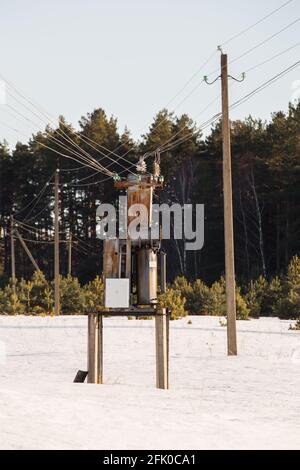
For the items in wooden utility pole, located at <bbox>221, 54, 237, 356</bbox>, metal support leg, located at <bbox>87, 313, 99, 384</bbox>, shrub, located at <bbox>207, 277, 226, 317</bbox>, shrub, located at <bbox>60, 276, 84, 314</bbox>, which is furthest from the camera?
shrub, located at <bbox>60, 276, 84, 314</bbox>

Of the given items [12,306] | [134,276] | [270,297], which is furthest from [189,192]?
[134,276]

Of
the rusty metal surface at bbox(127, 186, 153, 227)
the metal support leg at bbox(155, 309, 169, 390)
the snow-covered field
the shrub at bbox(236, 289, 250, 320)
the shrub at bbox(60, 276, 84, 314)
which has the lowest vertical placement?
the snow-covered field

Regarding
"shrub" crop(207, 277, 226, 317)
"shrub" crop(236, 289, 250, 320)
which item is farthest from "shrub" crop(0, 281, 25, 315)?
"shrub" crop(236, 289, 250, 320)

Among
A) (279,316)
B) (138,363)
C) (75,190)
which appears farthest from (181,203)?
(138,363)

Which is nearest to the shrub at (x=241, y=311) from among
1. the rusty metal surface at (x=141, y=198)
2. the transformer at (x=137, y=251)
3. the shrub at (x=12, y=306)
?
the shrub at (x=12, y=306)

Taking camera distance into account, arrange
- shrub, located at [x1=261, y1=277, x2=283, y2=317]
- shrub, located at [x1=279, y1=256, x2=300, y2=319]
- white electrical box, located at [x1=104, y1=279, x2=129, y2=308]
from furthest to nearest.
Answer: shrub, located at [x1=261, y1=277, x2=283, y2=317] → shrub, located at [x1=279, y1=256, x2=300, y2=319] → white electrical box, located at [x1=104, y1=279, x2=129, y2=308]

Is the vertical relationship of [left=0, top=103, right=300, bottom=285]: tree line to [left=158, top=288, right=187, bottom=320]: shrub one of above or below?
above

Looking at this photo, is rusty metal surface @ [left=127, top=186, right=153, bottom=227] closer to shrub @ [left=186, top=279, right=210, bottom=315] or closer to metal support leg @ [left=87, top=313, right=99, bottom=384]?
metal support leg @ [left=87, top=313, right=99, bottom=384]

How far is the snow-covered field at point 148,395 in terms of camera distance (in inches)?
285

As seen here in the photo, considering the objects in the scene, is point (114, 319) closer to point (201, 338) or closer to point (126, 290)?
point (201, 338)

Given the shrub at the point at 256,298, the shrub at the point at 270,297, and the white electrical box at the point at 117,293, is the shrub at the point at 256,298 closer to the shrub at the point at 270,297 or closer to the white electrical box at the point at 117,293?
the shrub at the point at 270,297

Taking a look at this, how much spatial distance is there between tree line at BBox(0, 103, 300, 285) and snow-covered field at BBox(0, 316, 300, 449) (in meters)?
24.7

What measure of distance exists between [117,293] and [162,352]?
1.10 m

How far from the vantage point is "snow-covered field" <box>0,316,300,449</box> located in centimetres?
725
